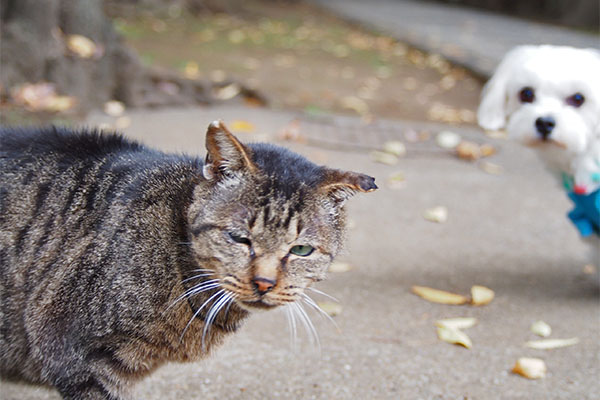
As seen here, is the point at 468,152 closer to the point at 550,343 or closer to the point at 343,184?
the point at 550,343

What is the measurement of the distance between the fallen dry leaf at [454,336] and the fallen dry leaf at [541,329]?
0.36m

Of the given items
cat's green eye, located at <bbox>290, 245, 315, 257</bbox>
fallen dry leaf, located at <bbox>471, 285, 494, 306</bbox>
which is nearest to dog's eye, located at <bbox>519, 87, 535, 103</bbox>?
fallen dry leaf, located at <bbox>471, 285, 494, 306</bbox>

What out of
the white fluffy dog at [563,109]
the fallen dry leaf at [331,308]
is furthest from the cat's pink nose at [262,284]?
the white fluffy dog at [563,109]

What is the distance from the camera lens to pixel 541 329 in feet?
9.92

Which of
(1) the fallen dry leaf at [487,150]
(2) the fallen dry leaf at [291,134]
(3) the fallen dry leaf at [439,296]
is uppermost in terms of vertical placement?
(3) the fallen dry leaf at [439,296]

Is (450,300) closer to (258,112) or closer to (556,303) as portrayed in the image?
(556,303)

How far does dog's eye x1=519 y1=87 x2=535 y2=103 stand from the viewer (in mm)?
3145

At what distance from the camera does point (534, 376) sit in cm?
260

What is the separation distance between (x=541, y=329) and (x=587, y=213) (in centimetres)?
67

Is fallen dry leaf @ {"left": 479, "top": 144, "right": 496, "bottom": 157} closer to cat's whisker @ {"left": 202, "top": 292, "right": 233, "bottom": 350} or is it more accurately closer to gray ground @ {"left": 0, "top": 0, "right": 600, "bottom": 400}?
gray ground @ {"left": 0, "top": 0, "right": 600, "bottom": 400}

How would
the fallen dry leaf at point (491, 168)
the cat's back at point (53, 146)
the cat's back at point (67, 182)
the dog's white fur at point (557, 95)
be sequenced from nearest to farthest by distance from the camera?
the cat's back at point (67, 182)
the cat's back at point (53, 146)
the dog's white fur at point (557, 95)
the fallen dry leaf at point (491, 168)

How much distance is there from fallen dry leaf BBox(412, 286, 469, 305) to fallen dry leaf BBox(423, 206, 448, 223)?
0.94 metres

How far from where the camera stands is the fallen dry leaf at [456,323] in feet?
9.88

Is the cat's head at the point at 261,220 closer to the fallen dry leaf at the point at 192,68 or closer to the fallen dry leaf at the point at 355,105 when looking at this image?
the fallen dry leaf at the point at 355,105
